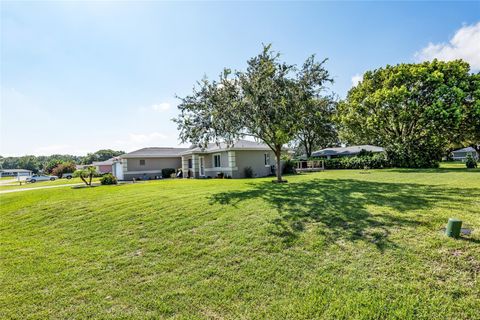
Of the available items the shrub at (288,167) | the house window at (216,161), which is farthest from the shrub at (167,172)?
the shrub at (288,167)

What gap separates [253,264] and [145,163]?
26684 mm

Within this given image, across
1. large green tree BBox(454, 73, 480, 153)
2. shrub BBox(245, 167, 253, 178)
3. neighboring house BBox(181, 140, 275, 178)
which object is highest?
large green tree BBox(454, 73, 480, 153)

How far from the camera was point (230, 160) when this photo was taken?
2089 cm

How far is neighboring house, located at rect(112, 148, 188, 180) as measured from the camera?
88.3 ft

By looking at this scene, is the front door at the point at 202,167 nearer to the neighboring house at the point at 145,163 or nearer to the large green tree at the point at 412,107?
the neighboring house at the point at 145,163

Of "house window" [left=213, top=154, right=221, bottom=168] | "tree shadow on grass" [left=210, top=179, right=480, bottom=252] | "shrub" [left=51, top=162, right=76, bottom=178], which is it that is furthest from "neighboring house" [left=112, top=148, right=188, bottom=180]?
"tree shadow on grass" [left=210, top=179, right=480, bottom=252]

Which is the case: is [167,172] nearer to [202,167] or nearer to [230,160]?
[202,167]

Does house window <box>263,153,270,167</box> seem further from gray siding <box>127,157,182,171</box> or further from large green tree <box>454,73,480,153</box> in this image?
large green tree <box>454,73,480,153</box>

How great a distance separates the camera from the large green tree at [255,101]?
41.5 feet

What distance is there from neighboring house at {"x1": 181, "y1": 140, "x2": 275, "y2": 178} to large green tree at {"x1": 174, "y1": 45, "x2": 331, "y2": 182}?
5.63 metres

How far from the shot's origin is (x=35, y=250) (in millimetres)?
5738

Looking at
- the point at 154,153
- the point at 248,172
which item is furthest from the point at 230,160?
the point at 154,153

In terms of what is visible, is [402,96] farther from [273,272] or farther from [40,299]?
[40,299]

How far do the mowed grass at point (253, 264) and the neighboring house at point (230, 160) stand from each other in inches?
532
